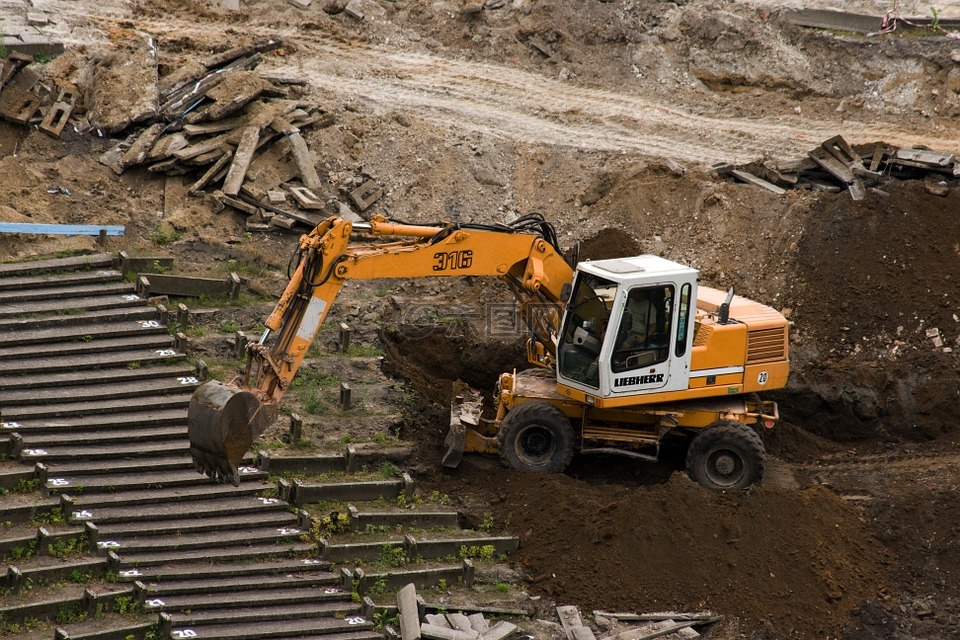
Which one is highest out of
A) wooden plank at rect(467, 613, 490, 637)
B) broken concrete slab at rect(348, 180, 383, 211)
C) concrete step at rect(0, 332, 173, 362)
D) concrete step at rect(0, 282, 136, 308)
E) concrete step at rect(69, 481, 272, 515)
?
broken concrete slab at rect(348, 180, 383, 211)

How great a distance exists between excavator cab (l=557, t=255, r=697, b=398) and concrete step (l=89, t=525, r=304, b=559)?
13.4 ft

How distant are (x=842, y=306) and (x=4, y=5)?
17.2 m

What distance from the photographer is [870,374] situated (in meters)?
18.9

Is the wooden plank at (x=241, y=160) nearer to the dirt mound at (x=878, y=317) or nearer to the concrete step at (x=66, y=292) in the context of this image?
the concrete step at (x=66, y=292)

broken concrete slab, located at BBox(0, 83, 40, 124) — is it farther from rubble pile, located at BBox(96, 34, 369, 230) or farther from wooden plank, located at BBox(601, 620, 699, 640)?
wooden plank, located at BBox(601, 620, 699, 640)

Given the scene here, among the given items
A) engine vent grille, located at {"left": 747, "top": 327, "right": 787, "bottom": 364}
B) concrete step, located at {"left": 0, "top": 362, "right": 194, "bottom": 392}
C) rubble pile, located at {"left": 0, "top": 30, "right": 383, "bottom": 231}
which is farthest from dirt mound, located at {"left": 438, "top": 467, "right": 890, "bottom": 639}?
rubble pile, located at {"left": 0, "top": 30, "right": 383, "bottom": 231}

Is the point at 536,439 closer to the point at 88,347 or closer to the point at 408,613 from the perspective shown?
the point at 408,613

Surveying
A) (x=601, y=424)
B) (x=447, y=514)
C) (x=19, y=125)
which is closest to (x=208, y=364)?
(x=447, y=514)

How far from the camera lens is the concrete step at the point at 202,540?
13.8 m

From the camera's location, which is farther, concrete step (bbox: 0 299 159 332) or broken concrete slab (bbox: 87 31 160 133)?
broken concrete slab (bbox: 87 31 160 133)

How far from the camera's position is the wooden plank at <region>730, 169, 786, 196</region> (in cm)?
2188

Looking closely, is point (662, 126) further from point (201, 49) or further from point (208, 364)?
point (208, 364)

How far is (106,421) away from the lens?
51.2 ft

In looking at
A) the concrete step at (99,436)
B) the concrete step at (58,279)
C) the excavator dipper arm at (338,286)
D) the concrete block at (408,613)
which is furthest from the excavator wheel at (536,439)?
the concrete step at (58,279)
